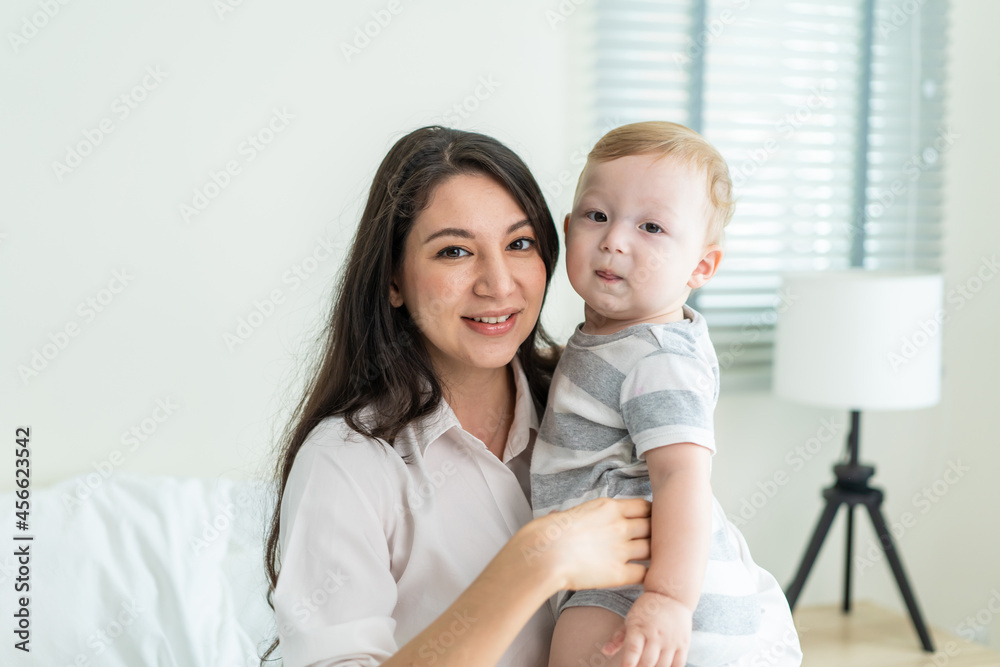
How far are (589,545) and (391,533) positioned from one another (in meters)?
0.32

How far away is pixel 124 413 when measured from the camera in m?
2.24

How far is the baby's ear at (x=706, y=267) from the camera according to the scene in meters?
1.24

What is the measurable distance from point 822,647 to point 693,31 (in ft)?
6.58

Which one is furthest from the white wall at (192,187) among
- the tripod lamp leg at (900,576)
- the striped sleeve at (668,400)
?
the tripod lamp leg at (900,576)

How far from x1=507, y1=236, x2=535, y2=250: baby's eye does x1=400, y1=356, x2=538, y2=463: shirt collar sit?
9.8 inches

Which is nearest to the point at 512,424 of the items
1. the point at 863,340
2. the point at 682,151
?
the point at 682,151

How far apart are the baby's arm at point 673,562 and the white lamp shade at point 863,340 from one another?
5.29 ft

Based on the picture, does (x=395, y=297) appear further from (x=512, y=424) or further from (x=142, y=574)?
(x=142, y=574)

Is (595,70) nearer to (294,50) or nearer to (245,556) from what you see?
(294,50)

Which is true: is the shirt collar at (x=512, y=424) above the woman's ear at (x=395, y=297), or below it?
below

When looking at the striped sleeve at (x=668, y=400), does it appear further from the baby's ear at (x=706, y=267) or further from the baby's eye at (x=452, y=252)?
the baby's eye at (x=452, y=252)

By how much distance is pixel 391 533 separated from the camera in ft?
3.92

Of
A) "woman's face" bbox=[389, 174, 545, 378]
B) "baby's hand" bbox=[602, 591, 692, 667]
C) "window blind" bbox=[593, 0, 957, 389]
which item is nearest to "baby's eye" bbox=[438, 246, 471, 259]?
"woman's face" bbox=[389, 174, 545, 378]

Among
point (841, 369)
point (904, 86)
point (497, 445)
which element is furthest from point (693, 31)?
point (497, 445)
